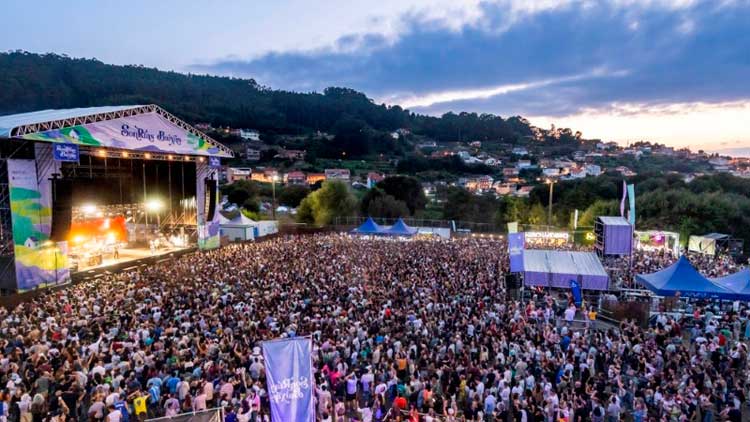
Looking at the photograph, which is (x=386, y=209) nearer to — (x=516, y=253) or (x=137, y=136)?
(x=137, y=136)

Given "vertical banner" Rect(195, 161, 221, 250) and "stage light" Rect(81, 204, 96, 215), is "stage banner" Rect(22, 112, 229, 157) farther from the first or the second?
"stage light" Rect(81, 204, 96, 215)

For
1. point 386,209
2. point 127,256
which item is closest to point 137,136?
point 127,256

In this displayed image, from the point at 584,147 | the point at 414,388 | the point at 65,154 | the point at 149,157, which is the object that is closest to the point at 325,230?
the point at 149,157

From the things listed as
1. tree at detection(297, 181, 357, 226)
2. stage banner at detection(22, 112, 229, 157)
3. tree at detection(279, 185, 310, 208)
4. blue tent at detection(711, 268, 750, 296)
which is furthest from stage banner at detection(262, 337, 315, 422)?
tree at detection(279, 185, 310, 208)

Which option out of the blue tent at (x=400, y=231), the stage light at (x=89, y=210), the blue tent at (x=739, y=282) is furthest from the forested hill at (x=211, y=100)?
the blue tent at (x=739, y=282)

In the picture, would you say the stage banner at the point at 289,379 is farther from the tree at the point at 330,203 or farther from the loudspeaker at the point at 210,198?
the tree at the point at 330,203

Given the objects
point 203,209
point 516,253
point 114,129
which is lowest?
point 516,253
